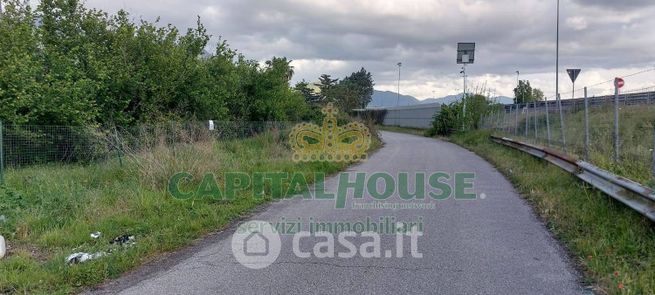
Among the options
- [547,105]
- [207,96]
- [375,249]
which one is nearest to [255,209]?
[375,249]

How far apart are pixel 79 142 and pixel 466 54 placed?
3238cm

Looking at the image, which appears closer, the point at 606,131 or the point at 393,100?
the point at 606,131

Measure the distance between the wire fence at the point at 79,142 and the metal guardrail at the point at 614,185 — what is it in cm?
848

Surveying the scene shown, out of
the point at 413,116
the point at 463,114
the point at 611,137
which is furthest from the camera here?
the point at 413,116

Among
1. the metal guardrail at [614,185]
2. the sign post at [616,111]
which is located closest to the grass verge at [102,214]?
the metal guardrail at [614,185]

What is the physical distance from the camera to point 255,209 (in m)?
8.38

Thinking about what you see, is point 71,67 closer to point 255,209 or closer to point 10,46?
point 10,46

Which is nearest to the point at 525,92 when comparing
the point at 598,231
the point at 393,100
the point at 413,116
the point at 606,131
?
the point at 413,116

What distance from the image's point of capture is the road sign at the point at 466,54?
39562 millimetres

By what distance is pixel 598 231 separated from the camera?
239 inches

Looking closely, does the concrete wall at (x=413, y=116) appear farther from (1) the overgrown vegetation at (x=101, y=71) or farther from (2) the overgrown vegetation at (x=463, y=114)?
(1) the overgrown vegetation at (x=101, y=71)

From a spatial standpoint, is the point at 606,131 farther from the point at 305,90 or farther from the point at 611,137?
the point at 305,90

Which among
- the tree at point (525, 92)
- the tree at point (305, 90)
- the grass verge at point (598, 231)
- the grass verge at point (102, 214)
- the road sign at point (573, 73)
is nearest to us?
the grass verge at point (598, 231)

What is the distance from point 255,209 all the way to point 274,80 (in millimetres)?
17298
